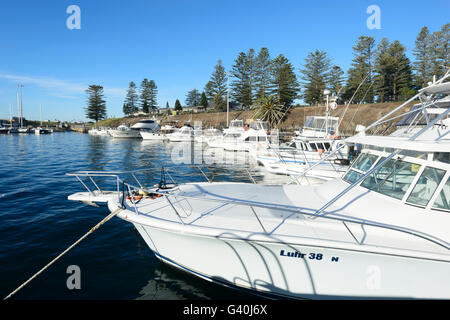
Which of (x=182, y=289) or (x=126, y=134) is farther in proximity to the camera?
(x=126, y=134)

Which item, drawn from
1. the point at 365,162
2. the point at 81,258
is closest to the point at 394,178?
the point at 365,162

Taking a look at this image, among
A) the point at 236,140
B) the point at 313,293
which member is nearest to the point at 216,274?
the point at 313,293

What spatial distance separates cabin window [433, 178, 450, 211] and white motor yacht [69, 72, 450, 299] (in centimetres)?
1

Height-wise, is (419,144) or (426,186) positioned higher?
(419,144)

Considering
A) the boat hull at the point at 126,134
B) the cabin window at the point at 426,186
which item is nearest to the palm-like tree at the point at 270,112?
the boat hull at the point at 126,134

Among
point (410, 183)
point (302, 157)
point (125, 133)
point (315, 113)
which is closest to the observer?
point (410, 183)

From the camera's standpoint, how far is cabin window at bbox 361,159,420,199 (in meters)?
4.29

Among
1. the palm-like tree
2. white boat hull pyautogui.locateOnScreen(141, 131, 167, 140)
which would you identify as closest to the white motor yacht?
the palm-like tree

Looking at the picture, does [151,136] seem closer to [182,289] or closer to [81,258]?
[81,258]

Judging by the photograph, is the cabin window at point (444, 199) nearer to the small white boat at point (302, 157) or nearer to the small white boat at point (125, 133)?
the small white boat at point (302, 157)

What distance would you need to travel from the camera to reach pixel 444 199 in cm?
387

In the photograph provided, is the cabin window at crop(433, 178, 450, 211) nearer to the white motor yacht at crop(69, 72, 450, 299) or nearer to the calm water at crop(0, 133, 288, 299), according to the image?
the white motor yacht at crop(69, 72, 450, 299)

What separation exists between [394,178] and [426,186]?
50 centimetres

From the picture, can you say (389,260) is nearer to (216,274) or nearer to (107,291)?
(216,274)
